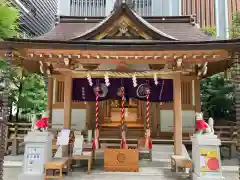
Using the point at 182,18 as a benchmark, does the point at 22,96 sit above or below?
below

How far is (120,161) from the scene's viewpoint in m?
7.03

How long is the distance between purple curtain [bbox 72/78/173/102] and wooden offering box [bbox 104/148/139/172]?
2128 mm

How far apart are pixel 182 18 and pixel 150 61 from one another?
4.67 metres

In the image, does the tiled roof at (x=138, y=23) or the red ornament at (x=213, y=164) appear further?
the tiled roof at (x=138, y=23)

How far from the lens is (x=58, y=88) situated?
1107 centimetres

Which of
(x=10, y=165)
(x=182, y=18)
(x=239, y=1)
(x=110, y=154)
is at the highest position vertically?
(x=239, y=1)

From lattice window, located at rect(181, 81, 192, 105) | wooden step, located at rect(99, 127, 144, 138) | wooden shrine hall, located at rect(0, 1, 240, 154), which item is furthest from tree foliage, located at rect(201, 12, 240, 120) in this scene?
wooden step, located at rect(99, 127, 144, 138)

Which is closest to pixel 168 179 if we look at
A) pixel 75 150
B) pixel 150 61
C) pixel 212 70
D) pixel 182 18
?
pixel 75 150

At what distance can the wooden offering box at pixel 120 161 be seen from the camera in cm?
698

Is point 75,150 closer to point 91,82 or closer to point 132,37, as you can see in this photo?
point 91,82

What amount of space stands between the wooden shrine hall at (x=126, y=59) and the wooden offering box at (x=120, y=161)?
1.70 metres

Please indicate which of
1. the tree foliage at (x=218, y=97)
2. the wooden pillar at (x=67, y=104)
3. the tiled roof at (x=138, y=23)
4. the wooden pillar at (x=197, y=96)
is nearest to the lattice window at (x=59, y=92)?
the tiled roof at (x=138, y=23)

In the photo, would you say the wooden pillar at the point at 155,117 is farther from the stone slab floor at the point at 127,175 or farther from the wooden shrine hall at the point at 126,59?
the stone slab floor at the point at 127,175

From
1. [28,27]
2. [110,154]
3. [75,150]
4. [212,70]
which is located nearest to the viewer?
[110,154]
